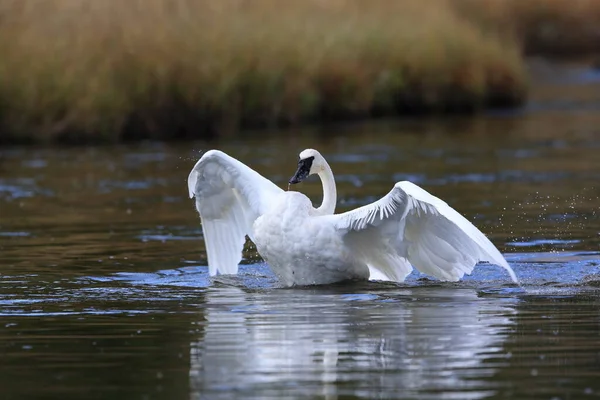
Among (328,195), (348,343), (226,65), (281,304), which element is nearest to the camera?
(348,343)

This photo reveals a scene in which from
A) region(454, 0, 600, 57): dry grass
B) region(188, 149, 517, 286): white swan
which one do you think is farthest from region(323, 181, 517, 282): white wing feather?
region(454, 0, 600, 57): dry grass

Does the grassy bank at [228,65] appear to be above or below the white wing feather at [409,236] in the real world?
→ above

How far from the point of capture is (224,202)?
11.2m

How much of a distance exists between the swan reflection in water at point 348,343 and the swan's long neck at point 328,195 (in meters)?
0.74

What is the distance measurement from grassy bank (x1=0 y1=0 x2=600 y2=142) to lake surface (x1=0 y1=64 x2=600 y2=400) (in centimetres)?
339

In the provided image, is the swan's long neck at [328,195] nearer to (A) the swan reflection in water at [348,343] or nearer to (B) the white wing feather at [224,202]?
(B) the white wing feather at [224,202]

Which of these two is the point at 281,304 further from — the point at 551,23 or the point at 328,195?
the point at 551,23

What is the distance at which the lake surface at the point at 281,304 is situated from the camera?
6.66 metres

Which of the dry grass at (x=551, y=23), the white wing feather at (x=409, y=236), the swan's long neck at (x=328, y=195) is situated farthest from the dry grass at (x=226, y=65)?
the white wing feather at (x=409, y=236)

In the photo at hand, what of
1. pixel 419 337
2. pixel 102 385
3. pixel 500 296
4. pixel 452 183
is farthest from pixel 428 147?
pixel 102 385

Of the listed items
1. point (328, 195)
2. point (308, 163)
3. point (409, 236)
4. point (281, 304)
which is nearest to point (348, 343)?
point (281, 304)

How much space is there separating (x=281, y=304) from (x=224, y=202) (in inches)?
85.7

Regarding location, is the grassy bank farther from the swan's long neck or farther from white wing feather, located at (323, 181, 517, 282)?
white wing feather, located at (323, 181, 517, 282)

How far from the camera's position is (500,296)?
936 centimetres
